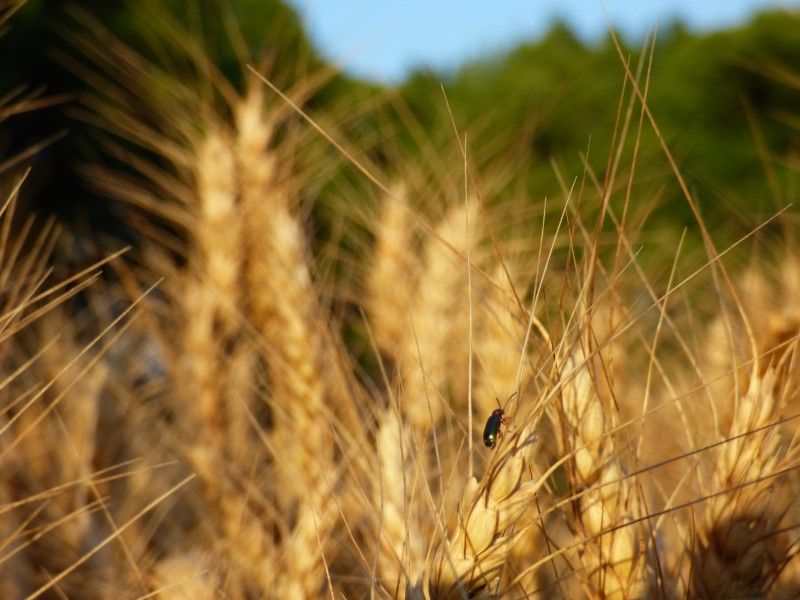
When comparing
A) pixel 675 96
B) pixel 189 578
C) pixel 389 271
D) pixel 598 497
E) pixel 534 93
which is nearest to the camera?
pixel 598 497

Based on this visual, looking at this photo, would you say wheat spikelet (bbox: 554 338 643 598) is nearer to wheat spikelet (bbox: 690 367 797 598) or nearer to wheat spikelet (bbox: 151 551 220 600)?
wheat spikelet (bbox: 690 367 797 598)

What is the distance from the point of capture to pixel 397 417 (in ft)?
1.97

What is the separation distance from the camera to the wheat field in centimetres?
61

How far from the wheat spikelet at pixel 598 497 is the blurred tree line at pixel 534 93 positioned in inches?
129

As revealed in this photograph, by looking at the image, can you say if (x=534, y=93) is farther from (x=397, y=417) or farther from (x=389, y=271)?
(x=397, y=417)

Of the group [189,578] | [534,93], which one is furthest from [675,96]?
[189,578]

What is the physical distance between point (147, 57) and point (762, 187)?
4.13 metres

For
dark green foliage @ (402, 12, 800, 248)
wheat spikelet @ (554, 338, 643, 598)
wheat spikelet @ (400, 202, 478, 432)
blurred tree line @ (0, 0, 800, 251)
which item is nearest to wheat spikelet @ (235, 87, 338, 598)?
wheat spikelet @ (400, 202, 478, 432)

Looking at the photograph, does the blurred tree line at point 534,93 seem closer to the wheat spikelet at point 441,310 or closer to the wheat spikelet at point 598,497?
the wheat spikelet at point 441,310

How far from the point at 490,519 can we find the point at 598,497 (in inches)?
6.4

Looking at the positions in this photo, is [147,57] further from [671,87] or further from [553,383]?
[553,383]

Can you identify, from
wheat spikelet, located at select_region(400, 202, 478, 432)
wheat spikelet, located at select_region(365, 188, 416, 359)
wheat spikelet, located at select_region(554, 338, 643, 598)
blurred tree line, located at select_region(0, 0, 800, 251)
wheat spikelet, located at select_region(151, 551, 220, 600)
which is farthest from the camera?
blurred tree line, located at select_region(0, 0, 800, 251)

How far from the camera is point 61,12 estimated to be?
6.38m

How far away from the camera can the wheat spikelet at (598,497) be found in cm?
65
